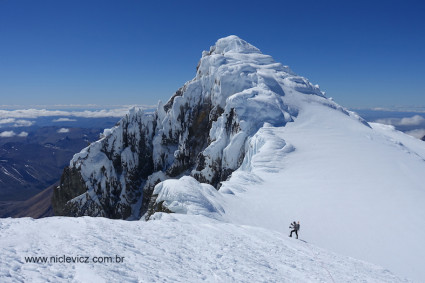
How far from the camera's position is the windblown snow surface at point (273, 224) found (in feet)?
41.5

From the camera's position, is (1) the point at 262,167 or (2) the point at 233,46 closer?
(1) the point at 262,167

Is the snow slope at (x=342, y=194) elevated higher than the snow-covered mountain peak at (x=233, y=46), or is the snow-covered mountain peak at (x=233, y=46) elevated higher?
the snow-covered mountain peak at (x=233, y=46)

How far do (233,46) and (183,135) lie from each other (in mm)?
31020

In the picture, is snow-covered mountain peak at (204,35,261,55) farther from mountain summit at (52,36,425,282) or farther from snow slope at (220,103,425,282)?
snow slope at (220,103,425,282)

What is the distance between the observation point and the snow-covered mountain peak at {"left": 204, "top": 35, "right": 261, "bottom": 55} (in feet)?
257

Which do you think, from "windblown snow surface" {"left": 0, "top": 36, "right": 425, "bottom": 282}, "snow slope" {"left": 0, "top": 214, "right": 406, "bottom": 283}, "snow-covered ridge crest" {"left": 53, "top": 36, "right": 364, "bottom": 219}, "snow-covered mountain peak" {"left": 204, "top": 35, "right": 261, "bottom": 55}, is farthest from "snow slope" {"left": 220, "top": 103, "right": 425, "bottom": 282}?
"snow-covered mountain peak" {"left": 204, "top": 35, "right": 261, "bottom": 55}

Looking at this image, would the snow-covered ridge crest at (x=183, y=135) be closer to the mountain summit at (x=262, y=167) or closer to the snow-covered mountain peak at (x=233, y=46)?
the snow-covered mountain peak at (x=233, y=46)

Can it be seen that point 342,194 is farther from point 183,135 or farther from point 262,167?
point 183,135

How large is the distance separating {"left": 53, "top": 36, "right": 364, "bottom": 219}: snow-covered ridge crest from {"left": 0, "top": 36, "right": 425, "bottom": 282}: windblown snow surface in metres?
5.38

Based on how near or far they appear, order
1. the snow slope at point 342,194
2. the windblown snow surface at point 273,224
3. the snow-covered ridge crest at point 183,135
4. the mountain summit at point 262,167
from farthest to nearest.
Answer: the snow-covered ridge crest at point 183,135, the mountain summit at point 262,167, the snow slope at point 342,194, the windblown snow surface at point 273,224

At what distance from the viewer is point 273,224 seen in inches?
992

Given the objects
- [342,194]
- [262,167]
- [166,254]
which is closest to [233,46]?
[262,167]

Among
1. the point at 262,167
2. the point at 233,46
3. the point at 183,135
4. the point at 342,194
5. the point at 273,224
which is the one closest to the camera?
the point at 273,224

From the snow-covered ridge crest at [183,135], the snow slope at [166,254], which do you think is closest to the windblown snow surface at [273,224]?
the snow slope at [166,254]
